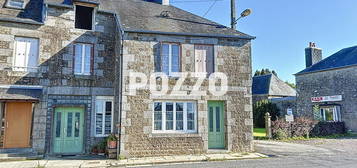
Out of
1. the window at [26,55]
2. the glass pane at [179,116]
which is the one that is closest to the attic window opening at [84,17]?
the window at [26,55]

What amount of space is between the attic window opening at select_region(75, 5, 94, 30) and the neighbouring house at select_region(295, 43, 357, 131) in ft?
58.7

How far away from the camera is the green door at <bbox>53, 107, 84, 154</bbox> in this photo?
10.2m

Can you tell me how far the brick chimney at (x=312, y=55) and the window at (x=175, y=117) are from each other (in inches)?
655

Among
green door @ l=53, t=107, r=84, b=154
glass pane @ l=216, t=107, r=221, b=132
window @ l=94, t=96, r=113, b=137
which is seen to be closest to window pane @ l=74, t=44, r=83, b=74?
window @ l=94, t=96, r=113, b=137

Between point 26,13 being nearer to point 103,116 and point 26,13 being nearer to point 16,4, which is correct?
point 16,4

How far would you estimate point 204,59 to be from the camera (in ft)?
35.7

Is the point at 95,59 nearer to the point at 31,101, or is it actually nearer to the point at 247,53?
the point at 31,101

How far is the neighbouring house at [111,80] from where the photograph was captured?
981 centimetres

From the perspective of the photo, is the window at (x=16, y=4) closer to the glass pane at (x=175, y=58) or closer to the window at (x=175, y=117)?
the glass pane at (x=175, y=58)

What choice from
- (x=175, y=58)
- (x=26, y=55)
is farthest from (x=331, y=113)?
(x=26, y=55)

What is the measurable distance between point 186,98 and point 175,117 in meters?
0.89

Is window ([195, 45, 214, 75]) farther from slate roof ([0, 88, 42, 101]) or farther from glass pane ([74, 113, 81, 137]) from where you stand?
slate roof ([0, 88, 42, 101])

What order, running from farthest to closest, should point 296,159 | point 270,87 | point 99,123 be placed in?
point 270,87, point 99,123, point 296,159

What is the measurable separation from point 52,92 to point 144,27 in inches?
179
